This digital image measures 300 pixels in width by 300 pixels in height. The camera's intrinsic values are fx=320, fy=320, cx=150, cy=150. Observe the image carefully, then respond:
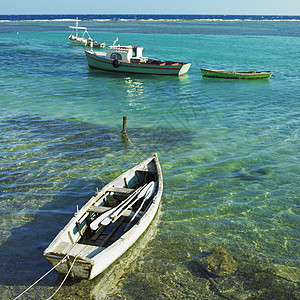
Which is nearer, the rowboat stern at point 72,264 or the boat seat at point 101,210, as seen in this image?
the rowboat stern at point 72,264

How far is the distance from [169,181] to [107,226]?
13.0 ft

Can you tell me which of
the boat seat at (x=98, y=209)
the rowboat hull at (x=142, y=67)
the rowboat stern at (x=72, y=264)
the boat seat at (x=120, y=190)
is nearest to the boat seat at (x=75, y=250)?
the rowboat stern at (x=72, y=264)

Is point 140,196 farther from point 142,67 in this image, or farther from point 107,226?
point 142,67

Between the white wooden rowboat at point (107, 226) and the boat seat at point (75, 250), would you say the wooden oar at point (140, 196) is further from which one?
the boat seat at point (75, 250)

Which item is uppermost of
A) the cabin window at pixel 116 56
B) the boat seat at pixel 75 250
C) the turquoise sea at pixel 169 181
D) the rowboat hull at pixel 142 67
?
the cabin window at pixel 116 56

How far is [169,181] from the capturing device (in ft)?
44.7

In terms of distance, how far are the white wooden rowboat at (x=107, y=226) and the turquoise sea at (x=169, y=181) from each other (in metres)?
0.65

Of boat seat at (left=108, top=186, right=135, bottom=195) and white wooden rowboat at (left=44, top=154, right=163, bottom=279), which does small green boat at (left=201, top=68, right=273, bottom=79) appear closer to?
white wooden rowboat at (left=44, top=154, right=163, bottom=279)

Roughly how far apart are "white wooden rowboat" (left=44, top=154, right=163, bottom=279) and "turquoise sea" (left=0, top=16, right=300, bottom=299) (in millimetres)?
646

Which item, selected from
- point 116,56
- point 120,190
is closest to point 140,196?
point 120,190

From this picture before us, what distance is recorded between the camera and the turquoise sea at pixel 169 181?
861 centimetres

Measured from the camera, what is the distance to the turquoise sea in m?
8.61

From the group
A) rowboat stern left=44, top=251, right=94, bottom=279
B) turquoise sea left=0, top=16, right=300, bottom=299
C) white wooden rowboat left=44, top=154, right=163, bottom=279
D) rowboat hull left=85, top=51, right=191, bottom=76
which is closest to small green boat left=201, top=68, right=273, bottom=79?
rowboat hull left=85, top=51, right=191, bottom=76

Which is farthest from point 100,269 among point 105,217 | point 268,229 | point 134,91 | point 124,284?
point 134,91
